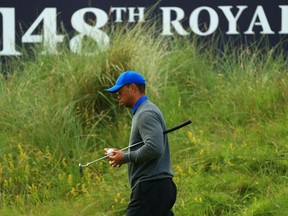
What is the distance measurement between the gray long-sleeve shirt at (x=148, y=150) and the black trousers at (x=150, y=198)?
48mm

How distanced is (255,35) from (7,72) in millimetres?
3279

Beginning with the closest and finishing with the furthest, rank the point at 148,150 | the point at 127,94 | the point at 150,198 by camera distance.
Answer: the point at 148,150, the point at 150,198, the point at 127,94

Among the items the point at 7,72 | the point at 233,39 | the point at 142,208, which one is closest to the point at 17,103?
the point at 7,72

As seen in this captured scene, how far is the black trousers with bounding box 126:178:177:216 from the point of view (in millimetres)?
8219

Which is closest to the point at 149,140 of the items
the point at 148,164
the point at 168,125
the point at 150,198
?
the point at 148,164

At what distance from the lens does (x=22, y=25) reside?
45.9 ft

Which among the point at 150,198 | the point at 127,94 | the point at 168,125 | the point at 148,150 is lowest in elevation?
the point at 168,125

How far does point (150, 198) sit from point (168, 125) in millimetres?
3552

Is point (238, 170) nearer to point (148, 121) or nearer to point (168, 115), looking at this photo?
point (168, 115)

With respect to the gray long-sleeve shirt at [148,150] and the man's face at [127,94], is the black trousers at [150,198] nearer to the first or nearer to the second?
the gray long-sleeve shirt at [148,150]

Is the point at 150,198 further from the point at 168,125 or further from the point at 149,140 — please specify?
the point at 168,125

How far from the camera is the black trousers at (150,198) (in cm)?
822

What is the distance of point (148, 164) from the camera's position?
825cm

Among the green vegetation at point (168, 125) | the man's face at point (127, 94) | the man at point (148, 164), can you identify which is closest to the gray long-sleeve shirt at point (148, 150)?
the man at point (148, 164)
